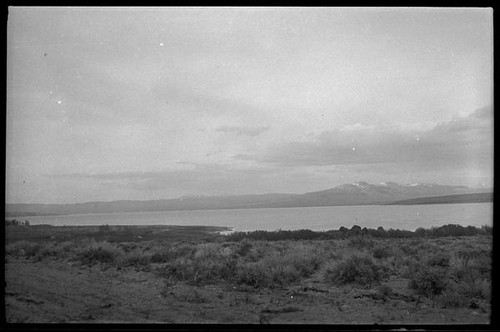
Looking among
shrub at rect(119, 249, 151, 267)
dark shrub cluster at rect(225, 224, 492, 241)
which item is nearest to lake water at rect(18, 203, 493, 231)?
dark shrub cluster at rect(225, 224, 492, 241)

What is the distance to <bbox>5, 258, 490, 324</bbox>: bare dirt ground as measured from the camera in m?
6.43

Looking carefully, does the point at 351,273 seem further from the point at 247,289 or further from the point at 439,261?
the point at 439,261

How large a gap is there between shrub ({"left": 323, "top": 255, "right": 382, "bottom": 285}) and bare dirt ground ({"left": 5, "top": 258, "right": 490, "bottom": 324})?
0.37 m

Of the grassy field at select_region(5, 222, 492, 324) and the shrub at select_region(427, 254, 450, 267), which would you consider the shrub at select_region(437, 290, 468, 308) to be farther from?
the shrub at select_region(427, 254, 450, 267)

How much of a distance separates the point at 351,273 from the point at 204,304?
391 cm

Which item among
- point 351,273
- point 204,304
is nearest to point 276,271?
point 351,273

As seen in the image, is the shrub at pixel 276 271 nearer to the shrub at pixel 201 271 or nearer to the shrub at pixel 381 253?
the shrub at pixel 201 271

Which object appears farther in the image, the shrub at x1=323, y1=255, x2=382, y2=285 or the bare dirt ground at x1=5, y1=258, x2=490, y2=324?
the shrub at x1=323, y1=255, x2=382, y2=285

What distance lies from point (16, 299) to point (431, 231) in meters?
24.3

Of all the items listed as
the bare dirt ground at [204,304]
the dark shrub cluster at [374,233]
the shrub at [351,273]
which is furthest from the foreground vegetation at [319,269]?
the dark shrub cluster at [374,233]

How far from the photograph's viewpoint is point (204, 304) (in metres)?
7.50

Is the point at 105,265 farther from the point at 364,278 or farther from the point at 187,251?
the point at 364,278

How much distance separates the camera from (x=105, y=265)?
11.7m
